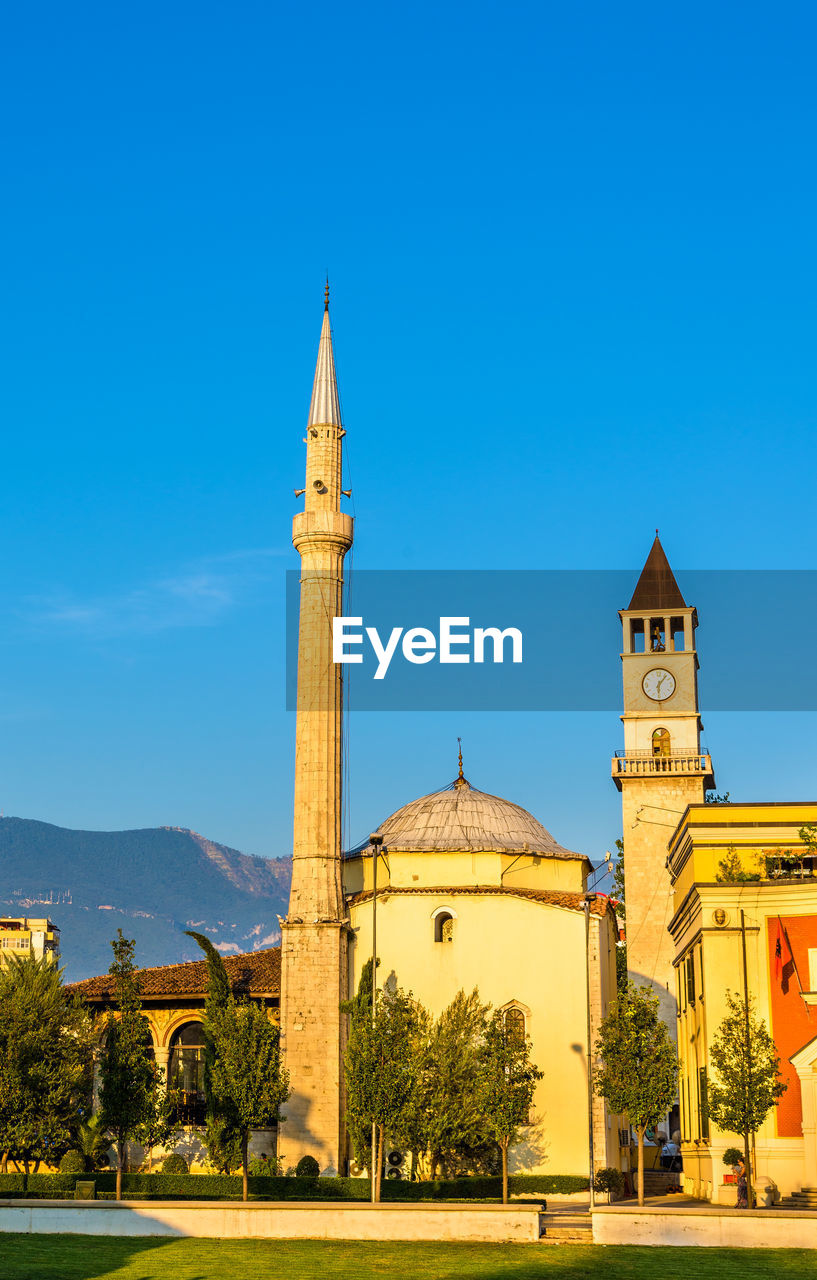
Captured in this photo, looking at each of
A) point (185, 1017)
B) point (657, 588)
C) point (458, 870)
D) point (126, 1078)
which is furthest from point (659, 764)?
point (126, 1078)

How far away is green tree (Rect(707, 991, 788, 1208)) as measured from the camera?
112 ft

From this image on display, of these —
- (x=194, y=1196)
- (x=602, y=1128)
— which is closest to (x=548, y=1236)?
(x=194, y=1196)

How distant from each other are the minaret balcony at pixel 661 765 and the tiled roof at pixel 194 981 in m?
18.6

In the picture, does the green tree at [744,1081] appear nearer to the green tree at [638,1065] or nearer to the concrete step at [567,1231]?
the green tree at [638,1065]

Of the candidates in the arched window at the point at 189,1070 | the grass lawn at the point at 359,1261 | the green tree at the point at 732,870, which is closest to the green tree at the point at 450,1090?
the green tree at the point at 732,870

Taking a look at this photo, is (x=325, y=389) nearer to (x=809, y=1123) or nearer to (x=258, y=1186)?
(x=258, y=1186)

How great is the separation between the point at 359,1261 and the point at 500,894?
23986mm

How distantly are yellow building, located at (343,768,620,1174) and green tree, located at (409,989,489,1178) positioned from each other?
231 cm

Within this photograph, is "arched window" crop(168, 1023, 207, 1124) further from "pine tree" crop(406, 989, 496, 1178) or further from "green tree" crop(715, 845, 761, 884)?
"green tree" crop(715, 845, 761, 884)

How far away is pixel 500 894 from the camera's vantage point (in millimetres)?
49938

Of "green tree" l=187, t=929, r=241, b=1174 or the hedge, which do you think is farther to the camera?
"green tree" l=187, t=929, r=241, b=1174

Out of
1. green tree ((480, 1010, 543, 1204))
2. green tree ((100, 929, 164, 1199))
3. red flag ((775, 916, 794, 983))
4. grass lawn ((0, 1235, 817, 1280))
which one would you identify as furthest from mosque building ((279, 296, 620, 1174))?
grass lawn ((0, 1235, 817, 1280))

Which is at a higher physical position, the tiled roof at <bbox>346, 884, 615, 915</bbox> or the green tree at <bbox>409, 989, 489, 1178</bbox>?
the tiled roof at <bbox>346, 884, 615, 915</bbox>

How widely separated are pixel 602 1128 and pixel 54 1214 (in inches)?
871
